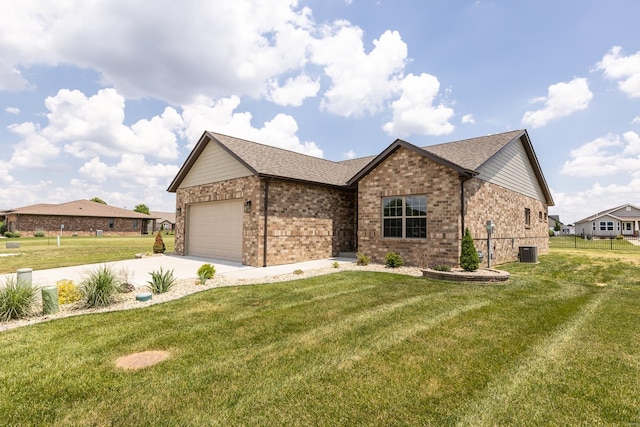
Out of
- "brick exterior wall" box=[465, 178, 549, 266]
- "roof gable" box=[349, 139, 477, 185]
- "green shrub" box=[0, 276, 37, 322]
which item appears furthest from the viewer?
"brick exterior wall" box=[465, 178, 549, 266]

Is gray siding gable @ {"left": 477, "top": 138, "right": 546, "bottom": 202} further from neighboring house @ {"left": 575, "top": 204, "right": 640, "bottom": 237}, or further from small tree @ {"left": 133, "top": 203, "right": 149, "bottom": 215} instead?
small tree @ {"left": 133, "top": 203, "right": 149, "bottom": 215}

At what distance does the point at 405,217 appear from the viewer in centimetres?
1299

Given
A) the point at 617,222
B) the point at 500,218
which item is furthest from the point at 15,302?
the point at 617,222

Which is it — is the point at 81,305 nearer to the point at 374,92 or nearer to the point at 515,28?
the point at 374,92

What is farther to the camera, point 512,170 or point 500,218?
point 512,170

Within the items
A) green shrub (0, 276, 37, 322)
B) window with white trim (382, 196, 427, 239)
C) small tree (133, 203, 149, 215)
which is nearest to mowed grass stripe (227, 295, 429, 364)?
green shrub (0, 276, 37, 322)

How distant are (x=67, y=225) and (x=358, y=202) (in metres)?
45.8

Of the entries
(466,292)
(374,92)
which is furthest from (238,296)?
(374,92)

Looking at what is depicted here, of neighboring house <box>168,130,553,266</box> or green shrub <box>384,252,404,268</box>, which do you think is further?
green shrub <box>384,252,404,268</box>

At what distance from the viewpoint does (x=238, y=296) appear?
7609 millimetres

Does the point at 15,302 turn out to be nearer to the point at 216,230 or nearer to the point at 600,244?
the point at 216,230

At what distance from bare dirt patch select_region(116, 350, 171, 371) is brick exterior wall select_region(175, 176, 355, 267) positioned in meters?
8.53

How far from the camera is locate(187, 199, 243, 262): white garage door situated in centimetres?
1463

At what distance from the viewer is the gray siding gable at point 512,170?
13.6 m
